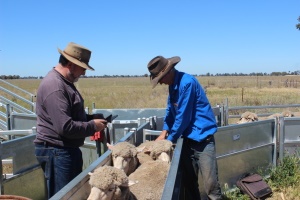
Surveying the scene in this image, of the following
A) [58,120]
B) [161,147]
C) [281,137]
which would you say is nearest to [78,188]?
[58,120]

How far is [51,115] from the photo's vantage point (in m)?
2.51

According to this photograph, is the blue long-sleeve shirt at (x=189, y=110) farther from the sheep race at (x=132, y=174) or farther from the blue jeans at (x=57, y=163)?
the blue jeans at (x=57, y=163)

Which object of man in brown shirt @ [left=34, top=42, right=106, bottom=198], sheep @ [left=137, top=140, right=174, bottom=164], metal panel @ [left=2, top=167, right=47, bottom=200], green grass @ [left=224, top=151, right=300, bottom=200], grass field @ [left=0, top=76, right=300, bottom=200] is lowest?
green grass @ [left=224, top=151, right=300, bottom=200]

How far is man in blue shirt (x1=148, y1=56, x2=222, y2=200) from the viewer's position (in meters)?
3.19

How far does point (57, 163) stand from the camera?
269cm

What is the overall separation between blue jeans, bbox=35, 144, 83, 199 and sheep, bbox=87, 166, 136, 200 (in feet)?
1.68

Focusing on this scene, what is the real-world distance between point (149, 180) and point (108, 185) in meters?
0.80

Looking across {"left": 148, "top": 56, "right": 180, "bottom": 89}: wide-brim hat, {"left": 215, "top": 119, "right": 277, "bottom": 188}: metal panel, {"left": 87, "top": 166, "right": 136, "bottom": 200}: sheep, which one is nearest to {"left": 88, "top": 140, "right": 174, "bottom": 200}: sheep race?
{"left": 87, "top": 166, "right": 136, "bottom": 200}: sheep

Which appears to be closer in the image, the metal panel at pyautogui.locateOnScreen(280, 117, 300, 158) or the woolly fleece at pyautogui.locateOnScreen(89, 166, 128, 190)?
the woolly fleece at pyautogui.locateOnScreen(89, 166, 128, 190)

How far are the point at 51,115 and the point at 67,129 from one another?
0.63ft

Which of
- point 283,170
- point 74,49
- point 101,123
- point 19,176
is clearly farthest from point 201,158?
point 283,170

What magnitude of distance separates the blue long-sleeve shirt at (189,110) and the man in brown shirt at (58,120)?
0.88 meters

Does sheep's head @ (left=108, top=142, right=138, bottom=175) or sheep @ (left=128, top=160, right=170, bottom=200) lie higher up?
sheep's head @ (left=108, top=142, right=138, bottom=175)

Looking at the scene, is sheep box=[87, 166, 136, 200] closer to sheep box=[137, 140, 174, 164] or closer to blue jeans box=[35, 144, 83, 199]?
blue jeans box=[35, 144, 83, 199]
